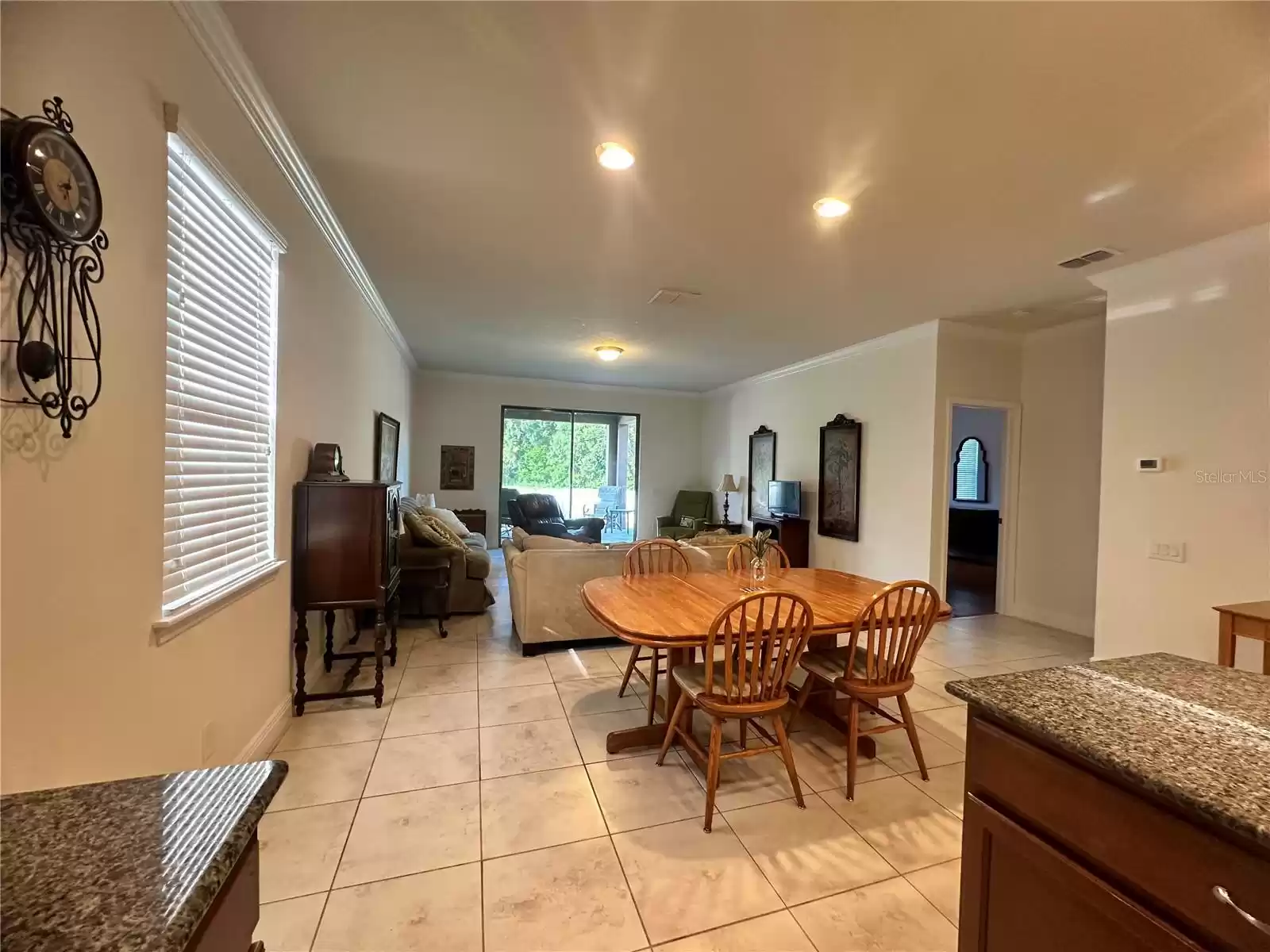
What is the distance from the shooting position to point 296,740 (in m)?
2.53

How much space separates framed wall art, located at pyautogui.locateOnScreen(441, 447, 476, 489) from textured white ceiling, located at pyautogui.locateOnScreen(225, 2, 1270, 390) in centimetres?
442

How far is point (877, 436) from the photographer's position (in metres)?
5.25

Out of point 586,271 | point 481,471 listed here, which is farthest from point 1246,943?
point 481,471

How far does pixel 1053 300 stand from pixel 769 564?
115 inches

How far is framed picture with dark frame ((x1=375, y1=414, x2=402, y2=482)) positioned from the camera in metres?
4.78

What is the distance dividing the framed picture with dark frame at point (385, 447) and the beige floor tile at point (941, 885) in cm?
414

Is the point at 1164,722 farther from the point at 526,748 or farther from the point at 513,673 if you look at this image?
the point at 513,673

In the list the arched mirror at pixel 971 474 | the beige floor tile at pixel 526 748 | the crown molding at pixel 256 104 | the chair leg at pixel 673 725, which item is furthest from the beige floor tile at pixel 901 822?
the arched mirror at pixel 971 474

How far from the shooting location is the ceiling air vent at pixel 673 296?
4.00 m

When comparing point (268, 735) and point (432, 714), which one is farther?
point (432, 714)

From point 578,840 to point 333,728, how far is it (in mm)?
1492

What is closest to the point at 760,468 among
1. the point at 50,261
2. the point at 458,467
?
the point at 458,467

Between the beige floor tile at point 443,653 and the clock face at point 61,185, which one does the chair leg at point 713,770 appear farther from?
the clock face at point 61,185

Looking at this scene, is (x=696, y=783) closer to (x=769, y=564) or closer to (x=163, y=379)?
(x=769, y=564)
